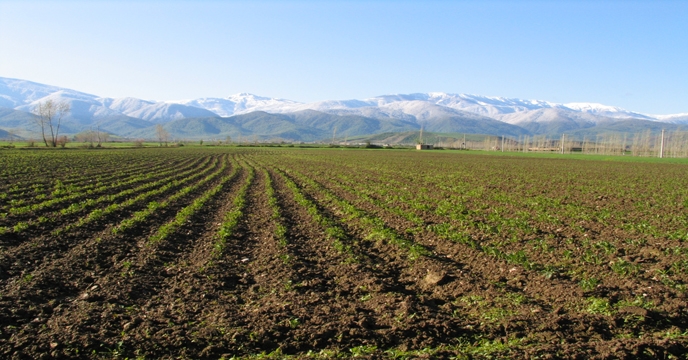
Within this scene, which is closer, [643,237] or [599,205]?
[643,237]

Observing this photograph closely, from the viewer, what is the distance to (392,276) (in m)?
10.0

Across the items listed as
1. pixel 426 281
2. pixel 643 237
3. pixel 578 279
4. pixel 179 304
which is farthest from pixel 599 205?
pixel 179 304

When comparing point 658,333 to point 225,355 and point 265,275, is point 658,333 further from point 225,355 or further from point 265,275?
point 265,275

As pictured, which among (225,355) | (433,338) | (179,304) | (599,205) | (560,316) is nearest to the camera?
(225,355)

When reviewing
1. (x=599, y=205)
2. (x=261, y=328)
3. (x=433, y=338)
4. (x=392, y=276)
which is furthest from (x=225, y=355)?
(x=599, y=205)

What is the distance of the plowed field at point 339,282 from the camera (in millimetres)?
6480

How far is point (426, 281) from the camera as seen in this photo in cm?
959

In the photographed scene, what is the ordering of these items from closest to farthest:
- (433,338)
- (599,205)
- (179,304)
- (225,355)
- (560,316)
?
(225,355) < (433,338) < (560,316) < (179,304) < (599,205)

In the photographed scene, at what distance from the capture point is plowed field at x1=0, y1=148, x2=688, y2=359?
6.48 meters

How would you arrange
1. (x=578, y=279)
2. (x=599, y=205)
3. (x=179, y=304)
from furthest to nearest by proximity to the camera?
(x=599, y=205)
(x=578, y=279)
(x=179, y=304)

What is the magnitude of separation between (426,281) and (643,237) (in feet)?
27.3

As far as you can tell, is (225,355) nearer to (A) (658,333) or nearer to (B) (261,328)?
(B) (261,328)

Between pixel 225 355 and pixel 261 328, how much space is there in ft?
2.76

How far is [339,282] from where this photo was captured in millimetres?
9484
